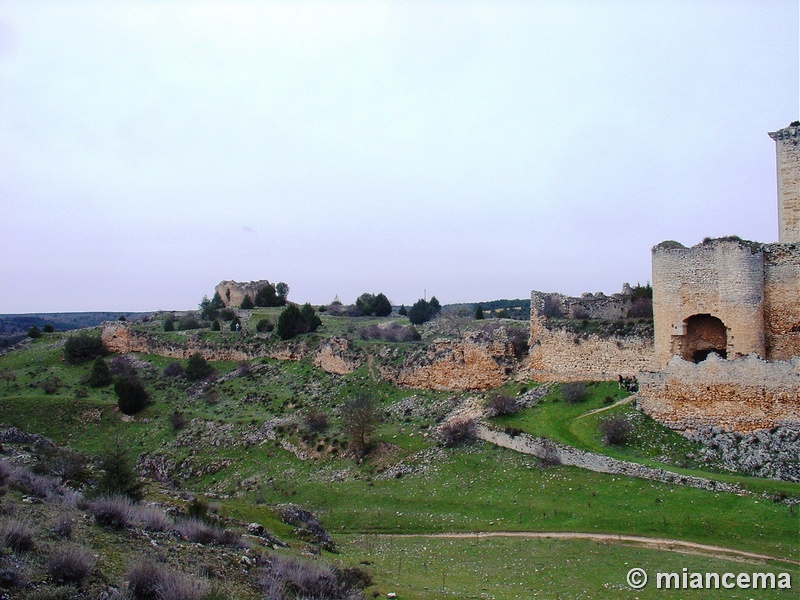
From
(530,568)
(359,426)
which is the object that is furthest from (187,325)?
(530,568)

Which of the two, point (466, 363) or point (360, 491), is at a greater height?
point (466, 363)

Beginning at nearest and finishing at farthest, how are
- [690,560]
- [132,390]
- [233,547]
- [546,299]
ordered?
1. [233,547]
2. [690,560]
3. [546,299]
4. [132,390]

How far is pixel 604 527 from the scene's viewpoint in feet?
54.5

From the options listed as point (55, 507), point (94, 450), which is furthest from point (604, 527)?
point (94, 450)

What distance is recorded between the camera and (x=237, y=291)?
2726 inches

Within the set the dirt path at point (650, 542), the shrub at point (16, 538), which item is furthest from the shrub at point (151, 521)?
the dirt path at point (650, 542)

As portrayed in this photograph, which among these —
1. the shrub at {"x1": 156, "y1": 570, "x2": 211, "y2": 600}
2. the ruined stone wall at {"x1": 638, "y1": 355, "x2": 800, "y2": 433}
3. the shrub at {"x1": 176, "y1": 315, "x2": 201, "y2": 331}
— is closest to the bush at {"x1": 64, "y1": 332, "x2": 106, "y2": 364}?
the shrub at {"x1": 176, "y1": 315, "x2": 201, "y2": 331}

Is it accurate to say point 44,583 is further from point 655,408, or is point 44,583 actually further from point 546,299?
point 546,299

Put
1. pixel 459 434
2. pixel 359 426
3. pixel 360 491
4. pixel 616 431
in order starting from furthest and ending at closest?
1. pixel 359 426
2. pixel 459 434
3. pixel 360 491
4. pixel 616 431

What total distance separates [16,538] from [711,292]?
72.4 feet

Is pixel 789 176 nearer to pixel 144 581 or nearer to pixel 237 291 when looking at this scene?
pixel 144 581

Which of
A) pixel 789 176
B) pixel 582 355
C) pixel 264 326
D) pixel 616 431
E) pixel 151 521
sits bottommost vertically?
pixel 616 431

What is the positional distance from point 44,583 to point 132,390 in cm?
3436

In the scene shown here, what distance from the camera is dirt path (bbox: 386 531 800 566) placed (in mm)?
14242
